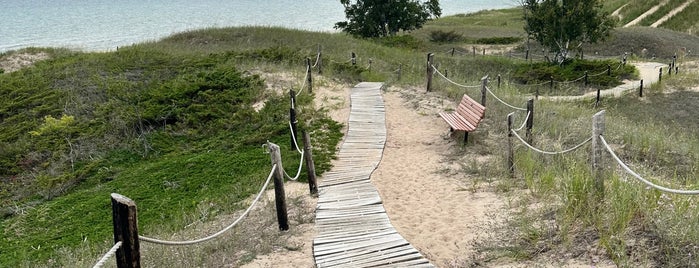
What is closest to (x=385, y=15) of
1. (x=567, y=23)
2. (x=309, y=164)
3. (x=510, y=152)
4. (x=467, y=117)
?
(x=567, y=23)

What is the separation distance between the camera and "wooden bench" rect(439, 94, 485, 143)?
10.4 metres

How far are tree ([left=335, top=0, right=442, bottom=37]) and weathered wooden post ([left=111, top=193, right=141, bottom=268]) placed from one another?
33.0 meters

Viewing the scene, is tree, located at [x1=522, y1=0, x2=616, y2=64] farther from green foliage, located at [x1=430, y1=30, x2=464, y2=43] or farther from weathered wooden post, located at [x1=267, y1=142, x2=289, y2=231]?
weathered wooden post, located at [x1=267, y1=142, x2=289, y2=231]

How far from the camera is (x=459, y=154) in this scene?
10266 mm

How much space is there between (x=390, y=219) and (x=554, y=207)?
2115 millimetres

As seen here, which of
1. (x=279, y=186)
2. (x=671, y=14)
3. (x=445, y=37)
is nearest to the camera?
(x=279, y=186)

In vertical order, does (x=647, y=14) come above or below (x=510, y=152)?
above

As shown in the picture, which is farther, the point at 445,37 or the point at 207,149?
the point at 445,37

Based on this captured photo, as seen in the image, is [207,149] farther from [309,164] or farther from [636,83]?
[636,83]

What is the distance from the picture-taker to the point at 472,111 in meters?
11.0

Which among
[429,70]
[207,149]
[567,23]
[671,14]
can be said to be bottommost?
[207,149]

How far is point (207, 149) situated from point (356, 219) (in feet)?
20.4

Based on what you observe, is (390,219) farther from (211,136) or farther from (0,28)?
(0,28)

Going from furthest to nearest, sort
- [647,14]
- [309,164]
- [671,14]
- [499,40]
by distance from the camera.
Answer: [647,14] < [671,14] < [499,40] < [309,164]
